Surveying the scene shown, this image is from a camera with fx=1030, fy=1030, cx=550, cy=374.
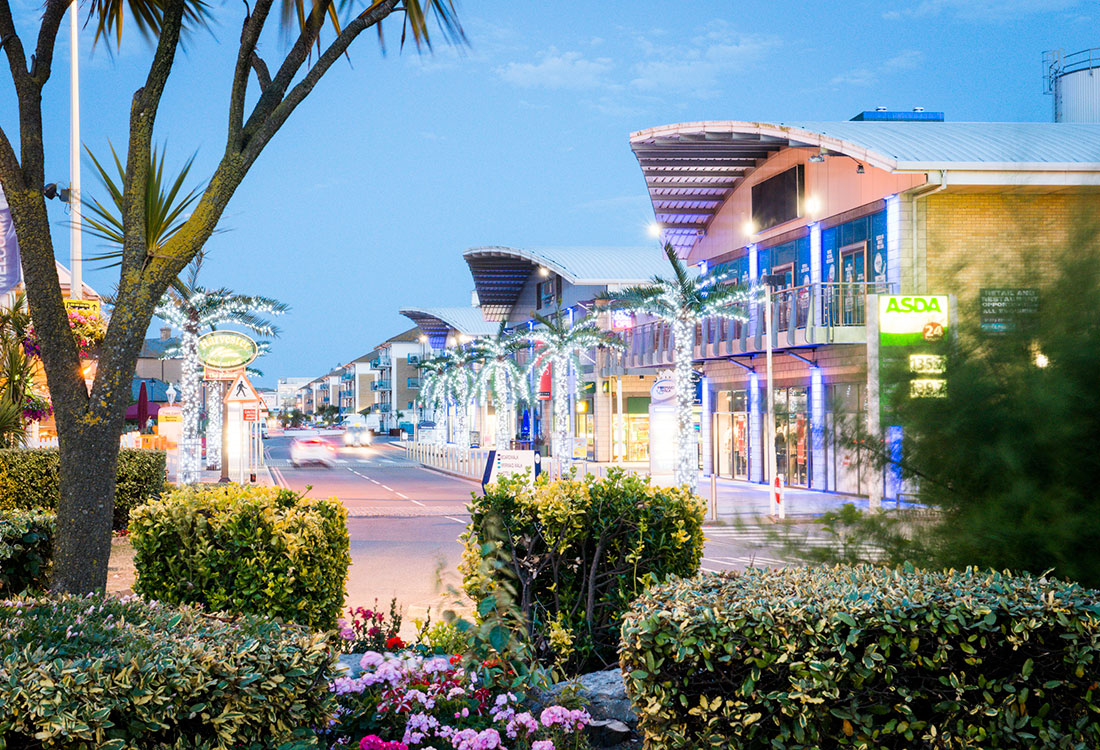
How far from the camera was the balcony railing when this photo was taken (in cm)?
2602

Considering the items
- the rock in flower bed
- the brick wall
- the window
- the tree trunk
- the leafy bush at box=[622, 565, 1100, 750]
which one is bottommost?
the rock in flower bed

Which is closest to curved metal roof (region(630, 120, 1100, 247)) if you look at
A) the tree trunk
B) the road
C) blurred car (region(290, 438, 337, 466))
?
the road

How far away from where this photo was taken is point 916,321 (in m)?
4.13

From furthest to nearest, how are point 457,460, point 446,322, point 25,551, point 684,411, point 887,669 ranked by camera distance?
point 446,322 < point 457,460 < point 684,411 < point 25,551 < point 887,669

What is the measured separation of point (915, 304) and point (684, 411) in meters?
22.8

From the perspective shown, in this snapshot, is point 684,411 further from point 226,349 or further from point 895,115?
point 895,115

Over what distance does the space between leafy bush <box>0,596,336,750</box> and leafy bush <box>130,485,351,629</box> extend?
97.6 inches

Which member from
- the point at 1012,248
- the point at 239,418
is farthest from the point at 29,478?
the point at 239,418

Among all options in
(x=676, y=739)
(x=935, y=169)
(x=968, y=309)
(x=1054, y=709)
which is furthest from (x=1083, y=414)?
(x=935, y=169)

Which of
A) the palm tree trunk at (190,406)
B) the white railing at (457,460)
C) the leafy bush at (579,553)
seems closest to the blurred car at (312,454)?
the white railing at (457,460)

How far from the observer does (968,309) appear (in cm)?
388

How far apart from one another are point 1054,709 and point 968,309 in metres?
1.44

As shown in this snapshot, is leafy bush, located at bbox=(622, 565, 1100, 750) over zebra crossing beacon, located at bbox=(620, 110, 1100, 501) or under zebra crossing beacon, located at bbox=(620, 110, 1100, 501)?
under

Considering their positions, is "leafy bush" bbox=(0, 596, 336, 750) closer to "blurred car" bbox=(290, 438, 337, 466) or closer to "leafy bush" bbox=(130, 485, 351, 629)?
"leafy bush" bbox=(130, 485, 351, 629)
